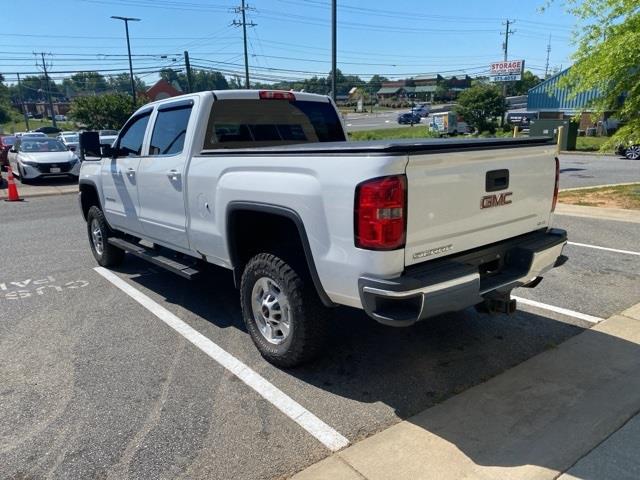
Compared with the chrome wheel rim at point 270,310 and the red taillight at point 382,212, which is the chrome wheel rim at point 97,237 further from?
the red taillight at point 382,212

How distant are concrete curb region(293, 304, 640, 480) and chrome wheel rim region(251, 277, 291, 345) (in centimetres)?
108

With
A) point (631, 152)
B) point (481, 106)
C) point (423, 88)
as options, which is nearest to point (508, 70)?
point (481, 106)

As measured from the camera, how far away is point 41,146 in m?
17.2

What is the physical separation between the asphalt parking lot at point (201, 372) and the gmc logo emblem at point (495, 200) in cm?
123

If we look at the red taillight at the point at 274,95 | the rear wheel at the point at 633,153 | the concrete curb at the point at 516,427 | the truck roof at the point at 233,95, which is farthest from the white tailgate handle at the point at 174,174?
the rear wheel at the point at 633,153

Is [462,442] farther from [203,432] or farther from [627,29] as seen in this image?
[627,29]

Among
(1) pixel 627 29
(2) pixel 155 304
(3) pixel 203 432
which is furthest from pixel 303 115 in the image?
(1) pixel 627 29

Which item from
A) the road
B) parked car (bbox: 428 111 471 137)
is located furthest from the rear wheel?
parked car (bbox: 428 111 471 137)

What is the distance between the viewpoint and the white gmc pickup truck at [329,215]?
283 centimetres

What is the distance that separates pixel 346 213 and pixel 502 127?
4614 cm

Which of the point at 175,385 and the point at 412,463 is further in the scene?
the point at 175,385

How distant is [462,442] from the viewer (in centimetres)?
283

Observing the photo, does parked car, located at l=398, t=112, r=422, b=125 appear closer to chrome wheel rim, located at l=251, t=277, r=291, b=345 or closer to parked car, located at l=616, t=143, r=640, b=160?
parked car, located at l=616, t=143, r=640, b=160

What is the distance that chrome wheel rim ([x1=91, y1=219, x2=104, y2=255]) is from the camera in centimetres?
654
